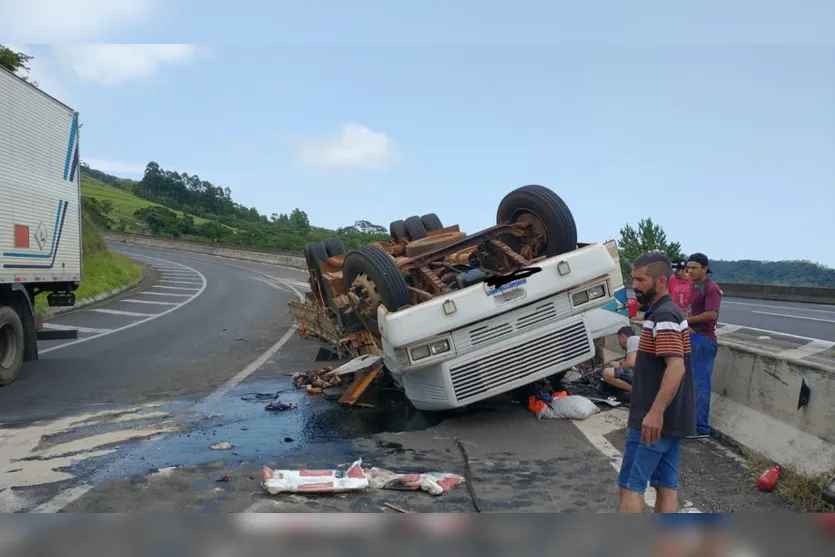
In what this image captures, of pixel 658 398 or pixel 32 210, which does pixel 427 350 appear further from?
pixel 32 210

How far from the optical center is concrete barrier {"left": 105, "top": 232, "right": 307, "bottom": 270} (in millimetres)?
48719

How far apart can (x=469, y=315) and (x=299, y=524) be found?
4089mm

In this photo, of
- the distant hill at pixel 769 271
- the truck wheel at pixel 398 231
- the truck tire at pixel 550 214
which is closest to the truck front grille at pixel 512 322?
the truck tire at pixel 550 214

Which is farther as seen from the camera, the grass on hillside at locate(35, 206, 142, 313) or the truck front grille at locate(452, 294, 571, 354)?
the grass on hillside at locate(35, 206, 142, 313)

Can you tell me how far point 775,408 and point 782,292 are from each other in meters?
25.5

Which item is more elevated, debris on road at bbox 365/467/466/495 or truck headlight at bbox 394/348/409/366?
truck headlight at bbox 394/348/409/366

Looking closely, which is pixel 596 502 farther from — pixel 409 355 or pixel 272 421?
pixel 272 421

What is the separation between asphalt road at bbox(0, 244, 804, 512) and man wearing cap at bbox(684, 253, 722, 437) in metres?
0.34

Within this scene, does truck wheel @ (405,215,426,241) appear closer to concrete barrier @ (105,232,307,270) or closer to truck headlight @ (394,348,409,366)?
truck headlight @ (394,348,409,366)

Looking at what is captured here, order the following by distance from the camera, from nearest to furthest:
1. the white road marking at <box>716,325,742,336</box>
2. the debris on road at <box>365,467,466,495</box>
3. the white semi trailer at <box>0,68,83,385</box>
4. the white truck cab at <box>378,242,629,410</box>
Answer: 1. the debris on road at <box>365,467,466,495</box>
2. the white truck cab at <box>378,242,629,410</box>
3. the white semi trailer at <box>0,68,83,385</box>
4. the white road marking at <box>716,325,742,336</box>

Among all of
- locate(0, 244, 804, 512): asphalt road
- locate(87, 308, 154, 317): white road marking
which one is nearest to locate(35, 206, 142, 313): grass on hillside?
locate(87, 308, 154, 317): white road marking

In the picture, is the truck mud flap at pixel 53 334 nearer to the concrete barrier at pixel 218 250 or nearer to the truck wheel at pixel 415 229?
the truck wheel at pixel 415 229

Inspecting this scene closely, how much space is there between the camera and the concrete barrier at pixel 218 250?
160 ft

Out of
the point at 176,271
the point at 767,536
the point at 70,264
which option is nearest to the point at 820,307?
the point at 70,264
